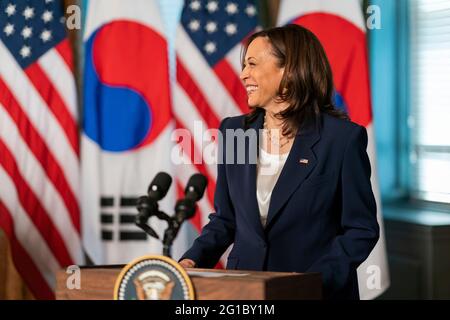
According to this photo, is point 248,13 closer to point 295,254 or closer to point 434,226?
point 434,226

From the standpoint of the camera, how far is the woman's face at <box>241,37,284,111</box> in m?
2.14

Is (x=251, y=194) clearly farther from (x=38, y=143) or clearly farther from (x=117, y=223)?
(x=38, y=143)

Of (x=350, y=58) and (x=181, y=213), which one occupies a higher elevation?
(x=350, y=58)

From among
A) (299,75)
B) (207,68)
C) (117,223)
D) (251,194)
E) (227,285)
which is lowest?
(117,223)

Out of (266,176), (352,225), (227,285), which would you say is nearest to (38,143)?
(266,176)

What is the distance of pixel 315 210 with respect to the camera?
6.70 feet

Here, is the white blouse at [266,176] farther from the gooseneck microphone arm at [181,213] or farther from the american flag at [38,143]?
the american flag at [38,143]

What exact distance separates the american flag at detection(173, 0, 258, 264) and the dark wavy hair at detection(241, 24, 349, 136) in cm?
174

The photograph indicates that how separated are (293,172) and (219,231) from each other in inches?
12.5

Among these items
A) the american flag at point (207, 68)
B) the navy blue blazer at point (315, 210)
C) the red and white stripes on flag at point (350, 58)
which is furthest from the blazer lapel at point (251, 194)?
the red and white stripes on flag at point (350, 58)

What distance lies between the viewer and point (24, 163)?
148 inches

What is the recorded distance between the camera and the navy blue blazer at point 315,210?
79.3 inches

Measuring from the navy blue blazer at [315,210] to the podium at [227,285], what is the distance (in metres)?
0.40

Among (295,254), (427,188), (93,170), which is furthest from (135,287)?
(427,188)
